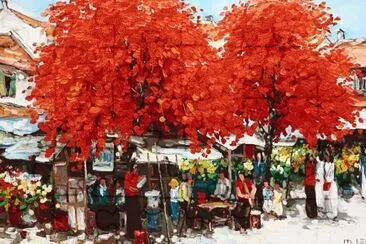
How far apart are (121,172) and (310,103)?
110cm

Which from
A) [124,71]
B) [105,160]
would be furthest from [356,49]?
[105,160]

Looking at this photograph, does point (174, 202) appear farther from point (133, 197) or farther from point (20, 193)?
point (20, 193)

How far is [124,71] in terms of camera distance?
3.21 m

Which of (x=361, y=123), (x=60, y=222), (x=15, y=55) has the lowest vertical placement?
(x=60, y=222)

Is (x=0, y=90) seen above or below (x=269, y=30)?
below

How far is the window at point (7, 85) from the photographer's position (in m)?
3.29

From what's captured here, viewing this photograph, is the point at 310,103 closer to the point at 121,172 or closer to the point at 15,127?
the point at 121,172

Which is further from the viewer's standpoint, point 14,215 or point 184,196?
point 14,215

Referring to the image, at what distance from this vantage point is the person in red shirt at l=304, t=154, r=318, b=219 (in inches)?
126

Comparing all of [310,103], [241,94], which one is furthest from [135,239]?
[310,103]

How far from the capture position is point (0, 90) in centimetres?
330

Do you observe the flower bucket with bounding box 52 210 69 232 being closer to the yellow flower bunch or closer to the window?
the window
